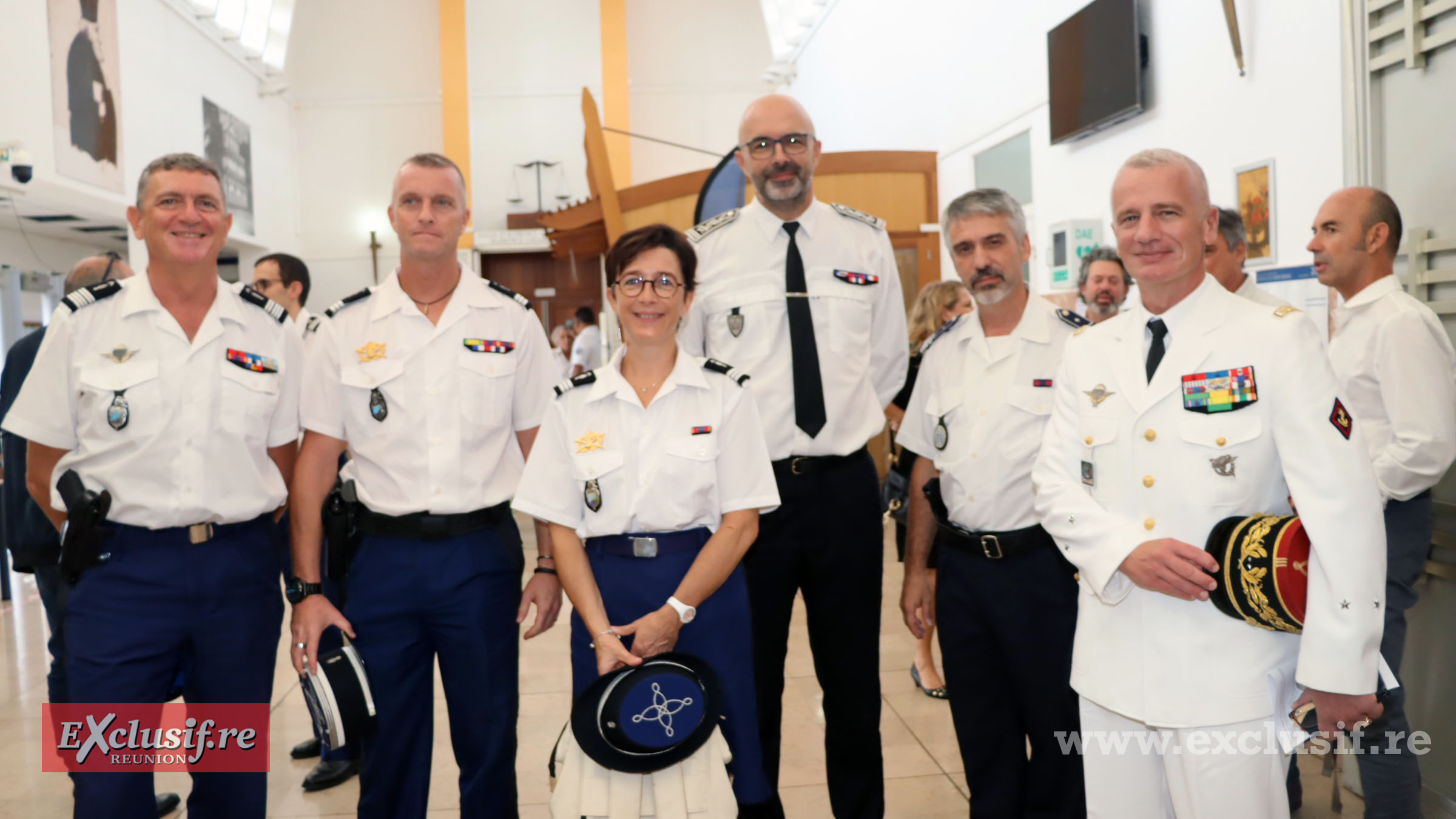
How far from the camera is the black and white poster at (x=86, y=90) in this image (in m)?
8.91

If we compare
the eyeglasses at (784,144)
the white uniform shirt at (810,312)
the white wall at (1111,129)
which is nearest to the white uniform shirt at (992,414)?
the white uniform shirt at (810,312)

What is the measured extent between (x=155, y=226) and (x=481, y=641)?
131cm

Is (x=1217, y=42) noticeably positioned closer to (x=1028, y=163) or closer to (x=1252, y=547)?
(x=1028, y=163)

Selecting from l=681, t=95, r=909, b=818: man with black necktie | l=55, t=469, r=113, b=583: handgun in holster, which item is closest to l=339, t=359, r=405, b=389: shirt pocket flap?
l=55, t=469, r=113, b=583: handgun in holster

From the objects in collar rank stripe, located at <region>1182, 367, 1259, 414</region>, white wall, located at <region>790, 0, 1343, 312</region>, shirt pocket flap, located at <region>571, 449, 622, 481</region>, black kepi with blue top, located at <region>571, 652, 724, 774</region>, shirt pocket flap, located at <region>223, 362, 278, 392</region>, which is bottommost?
black kepi with blue top, located at <region>571, 652, 724, 774</region>

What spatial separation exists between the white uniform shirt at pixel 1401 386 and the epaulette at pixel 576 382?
6.46ft

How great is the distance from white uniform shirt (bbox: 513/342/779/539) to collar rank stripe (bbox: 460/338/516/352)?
1.24ft

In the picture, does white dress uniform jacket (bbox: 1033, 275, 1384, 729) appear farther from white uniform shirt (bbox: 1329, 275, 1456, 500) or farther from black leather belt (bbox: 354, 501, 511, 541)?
black leather belt (bbox: 354, 501, 511, 541)

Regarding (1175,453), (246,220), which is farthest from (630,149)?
(1175,453)

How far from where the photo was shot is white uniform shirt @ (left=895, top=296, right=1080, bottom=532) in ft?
7.79

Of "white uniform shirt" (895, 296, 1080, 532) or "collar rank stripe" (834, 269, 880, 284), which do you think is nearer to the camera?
"white uniform shirt" (895, 296, 1080, 532)

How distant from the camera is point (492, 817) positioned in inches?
93.8

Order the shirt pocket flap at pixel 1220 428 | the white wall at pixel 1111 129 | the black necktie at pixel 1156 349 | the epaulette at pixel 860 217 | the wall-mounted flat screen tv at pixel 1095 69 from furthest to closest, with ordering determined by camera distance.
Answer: the wall-mounted flat screen tv at pixel 1095 69 < the white wall at pixel 1111 129 < the epaulette at pixel 860 217 < the black necktie at pixel 1156 349 < the shirt pocket flap at pixel 1220 428

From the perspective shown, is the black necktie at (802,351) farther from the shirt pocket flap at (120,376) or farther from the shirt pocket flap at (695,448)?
the shirt pocket flap at (120,376)
